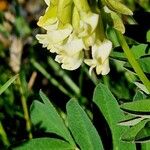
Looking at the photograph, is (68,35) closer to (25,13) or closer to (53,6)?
(53,6)

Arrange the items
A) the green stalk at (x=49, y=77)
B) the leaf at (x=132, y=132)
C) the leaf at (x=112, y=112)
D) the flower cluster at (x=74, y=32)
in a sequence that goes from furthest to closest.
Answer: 1. the green stalk at (x=49, y=77)
2. the leaf at (x=112, y=112)
3. the leaf at (x=132, y=132)
4. the flower cluster at (x=74, y=32)

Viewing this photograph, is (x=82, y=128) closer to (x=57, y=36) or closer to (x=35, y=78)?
(x=57, y=36)

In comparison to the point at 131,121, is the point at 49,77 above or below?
below

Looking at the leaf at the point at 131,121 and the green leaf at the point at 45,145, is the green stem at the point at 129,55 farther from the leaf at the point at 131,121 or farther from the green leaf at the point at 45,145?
the green leaf at the point at 45,145

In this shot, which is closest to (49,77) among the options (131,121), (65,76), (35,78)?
(65,76)

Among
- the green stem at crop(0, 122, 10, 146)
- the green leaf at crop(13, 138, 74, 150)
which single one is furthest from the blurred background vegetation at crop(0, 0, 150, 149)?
the green leaf at crop(13, 138, 74, 150)

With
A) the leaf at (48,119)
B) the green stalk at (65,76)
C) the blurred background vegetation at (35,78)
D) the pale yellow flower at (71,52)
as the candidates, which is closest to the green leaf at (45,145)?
the leaf at (48,119)
